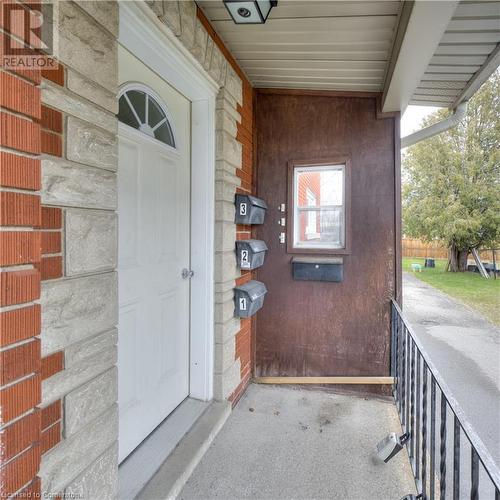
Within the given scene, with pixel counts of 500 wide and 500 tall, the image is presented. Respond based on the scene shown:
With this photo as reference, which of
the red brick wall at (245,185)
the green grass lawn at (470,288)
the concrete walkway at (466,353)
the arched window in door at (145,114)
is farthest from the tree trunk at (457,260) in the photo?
the arched window in door at (145,114)

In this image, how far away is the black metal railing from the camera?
1022 mm

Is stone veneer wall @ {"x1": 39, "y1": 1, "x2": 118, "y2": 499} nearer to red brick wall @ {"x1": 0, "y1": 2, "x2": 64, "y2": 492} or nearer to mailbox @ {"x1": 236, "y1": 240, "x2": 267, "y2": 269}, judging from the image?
red brick wall @ {"x1": 0, "y1": 2, "x2": 64, "y2": 492}

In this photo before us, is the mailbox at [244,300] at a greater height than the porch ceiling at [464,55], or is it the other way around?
the porch ceiling at [464,55]

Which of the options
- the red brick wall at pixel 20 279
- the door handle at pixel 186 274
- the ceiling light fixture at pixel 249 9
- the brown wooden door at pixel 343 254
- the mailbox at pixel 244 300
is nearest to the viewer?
the red brick wall at pixel 20 279

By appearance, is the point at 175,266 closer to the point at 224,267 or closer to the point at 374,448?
the point at 224,267

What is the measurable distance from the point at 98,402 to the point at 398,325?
2069 millimetres

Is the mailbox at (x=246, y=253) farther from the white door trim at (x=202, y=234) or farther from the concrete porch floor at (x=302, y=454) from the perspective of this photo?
the concrete porch floor at (x=302, y=454)

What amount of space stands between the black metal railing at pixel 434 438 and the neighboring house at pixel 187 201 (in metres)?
0.55

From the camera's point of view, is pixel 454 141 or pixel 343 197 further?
A: pixel 454 141

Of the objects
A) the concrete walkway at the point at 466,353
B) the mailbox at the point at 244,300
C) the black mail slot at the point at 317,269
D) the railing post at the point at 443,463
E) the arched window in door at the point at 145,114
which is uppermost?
the arched window in door at the point at 145,114

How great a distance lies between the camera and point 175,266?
6.56ft

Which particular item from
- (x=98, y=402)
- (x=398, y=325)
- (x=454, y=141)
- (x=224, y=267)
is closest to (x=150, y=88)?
(x=224, y=267)

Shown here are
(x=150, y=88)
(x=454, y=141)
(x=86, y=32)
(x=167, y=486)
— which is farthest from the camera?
Answer: (x=454, y=141)

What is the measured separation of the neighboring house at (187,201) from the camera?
0.89 metres
